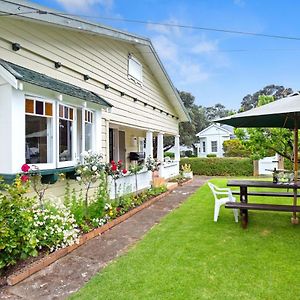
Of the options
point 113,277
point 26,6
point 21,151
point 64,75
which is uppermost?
point 26,6

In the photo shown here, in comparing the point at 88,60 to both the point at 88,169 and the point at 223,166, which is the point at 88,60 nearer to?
the point at 88,169

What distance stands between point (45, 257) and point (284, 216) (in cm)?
547

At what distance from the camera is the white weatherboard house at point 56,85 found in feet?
15.1

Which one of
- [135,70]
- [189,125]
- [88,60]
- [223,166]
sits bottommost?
[223,166]

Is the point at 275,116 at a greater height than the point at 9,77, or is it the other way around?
the point at 9,77

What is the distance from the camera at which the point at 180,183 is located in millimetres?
14086

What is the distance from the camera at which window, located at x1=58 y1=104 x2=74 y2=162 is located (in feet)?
18.8

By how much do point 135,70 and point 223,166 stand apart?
38.2ft

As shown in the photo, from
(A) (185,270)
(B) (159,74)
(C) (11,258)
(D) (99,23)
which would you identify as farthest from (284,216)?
(B) (159,74)

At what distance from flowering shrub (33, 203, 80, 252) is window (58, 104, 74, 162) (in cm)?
119

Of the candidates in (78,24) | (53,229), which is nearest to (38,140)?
(53,229)

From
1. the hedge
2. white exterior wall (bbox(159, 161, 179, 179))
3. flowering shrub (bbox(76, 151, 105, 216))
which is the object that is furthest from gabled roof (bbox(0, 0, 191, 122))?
the hedge

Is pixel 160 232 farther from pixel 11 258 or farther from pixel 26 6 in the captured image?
pixel 26 6

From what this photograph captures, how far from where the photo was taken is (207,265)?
416cm
